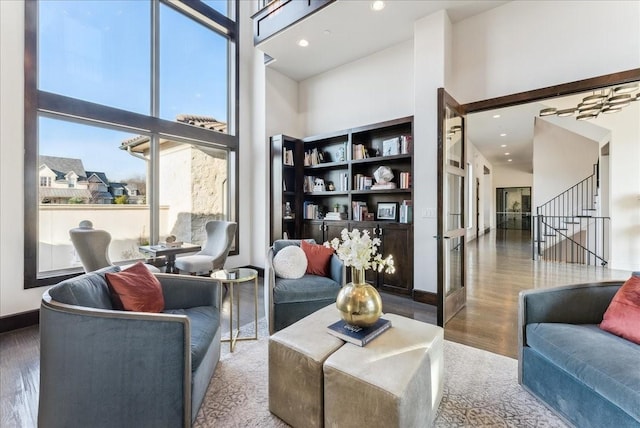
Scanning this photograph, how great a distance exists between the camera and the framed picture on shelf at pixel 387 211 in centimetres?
414

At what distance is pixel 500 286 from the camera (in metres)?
4.22

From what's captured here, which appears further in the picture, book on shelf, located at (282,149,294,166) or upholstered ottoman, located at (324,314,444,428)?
book on shelf, located at (282,149,294,166)

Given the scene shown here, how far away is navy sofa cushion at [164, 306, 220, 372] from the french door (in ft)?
6.83

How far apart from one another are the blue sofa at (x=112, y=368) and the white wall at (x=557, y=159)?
953 cm

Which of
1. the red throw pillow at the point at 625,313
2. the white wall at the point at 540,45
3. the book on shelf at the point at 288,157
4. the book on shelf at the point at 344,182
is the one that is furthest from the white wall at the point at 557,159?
the red throw pillow at the point at 625,313

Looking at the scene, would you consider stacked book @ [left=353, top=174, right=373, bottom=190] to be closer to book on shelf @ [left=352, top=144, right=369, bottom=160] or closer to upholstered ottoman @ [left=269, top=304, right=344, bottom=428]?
book on shelf @ [left=352, top=144, right=369, bottom=160]

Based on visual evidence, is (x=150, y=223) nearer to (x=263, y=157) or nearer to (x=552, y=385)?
(x=263, y=157)

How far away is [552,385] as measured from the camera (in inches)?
66.4

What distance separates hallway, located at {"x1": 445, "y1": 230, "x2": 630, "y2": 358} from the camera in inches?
105

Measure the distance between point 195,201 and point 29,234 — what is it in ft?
6.63

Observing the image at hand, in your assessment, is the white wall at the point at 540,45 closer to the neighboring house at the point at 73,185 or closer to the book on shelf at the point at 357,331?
the book on shelf at the point at 357,331

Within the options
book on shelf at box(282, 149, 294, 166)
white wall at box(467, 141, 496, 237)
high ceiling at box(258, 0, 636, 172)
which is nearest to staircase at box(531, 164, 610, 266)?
white wall at box(467, 141, 496, 237)

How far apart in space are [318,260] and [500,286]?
294cm

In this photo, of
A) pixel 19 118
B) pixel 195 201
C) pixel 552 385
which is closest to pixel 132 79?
pixel 19 118
